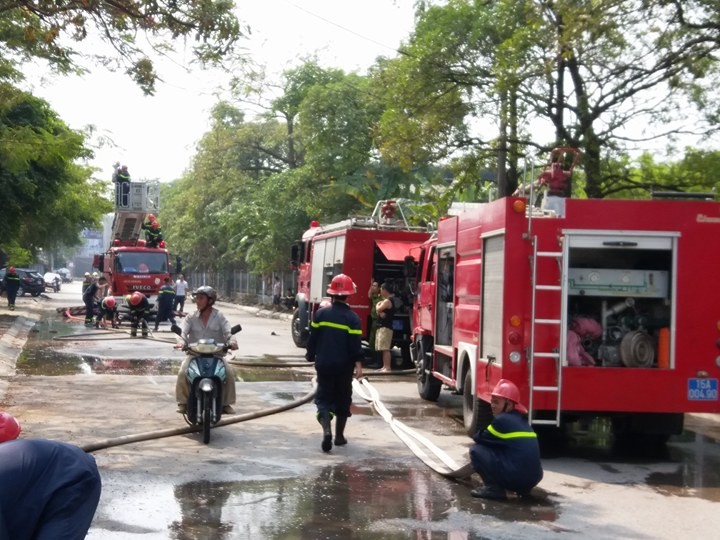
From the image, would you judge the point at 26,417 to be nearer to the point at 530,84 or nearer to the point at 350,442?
the point at 350,442

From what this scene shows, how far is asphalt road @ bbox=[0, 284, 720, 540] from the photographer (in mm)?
7523

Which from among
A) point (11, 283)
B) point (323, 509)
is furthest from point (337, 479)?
point (11, 283)

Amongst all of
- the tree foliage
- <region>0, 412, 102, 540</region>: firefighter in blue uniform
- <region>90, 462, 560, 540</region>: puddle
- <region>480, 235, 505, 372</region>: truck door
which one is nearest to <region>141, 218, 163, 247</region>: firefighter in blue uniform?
the tree foliage

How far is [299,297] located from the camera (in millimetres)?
25156

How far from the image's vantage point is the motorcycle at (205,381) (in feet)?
35.8

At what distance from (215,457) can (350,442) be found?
1718 millimetres

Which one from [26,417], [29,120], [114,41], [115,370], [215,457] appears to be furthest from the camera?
[29,120]

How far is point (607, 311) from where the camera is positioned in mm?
10930

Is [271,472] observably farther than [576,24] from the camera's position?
No

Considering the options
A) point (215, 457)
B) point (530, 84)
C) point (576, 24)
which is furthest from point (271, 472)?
point (530, 84)

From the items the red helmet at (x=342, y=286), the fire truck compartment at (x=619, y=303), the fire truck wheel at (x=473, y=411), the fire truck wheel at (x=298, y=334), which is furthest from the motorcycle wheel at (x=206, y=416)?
the fire truck wheel at (x=298, y=334)

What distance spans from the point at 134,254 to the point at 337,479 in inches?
1037

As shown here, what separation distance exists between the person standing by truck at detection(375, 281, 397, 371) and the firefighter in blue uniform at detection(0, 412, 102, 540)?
14.9 metres

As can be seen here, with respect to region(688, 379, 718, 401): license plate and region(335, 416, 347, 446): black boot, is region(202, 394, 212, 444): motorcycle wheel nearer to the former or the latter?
region(335, 416, 347, 446): black boot
